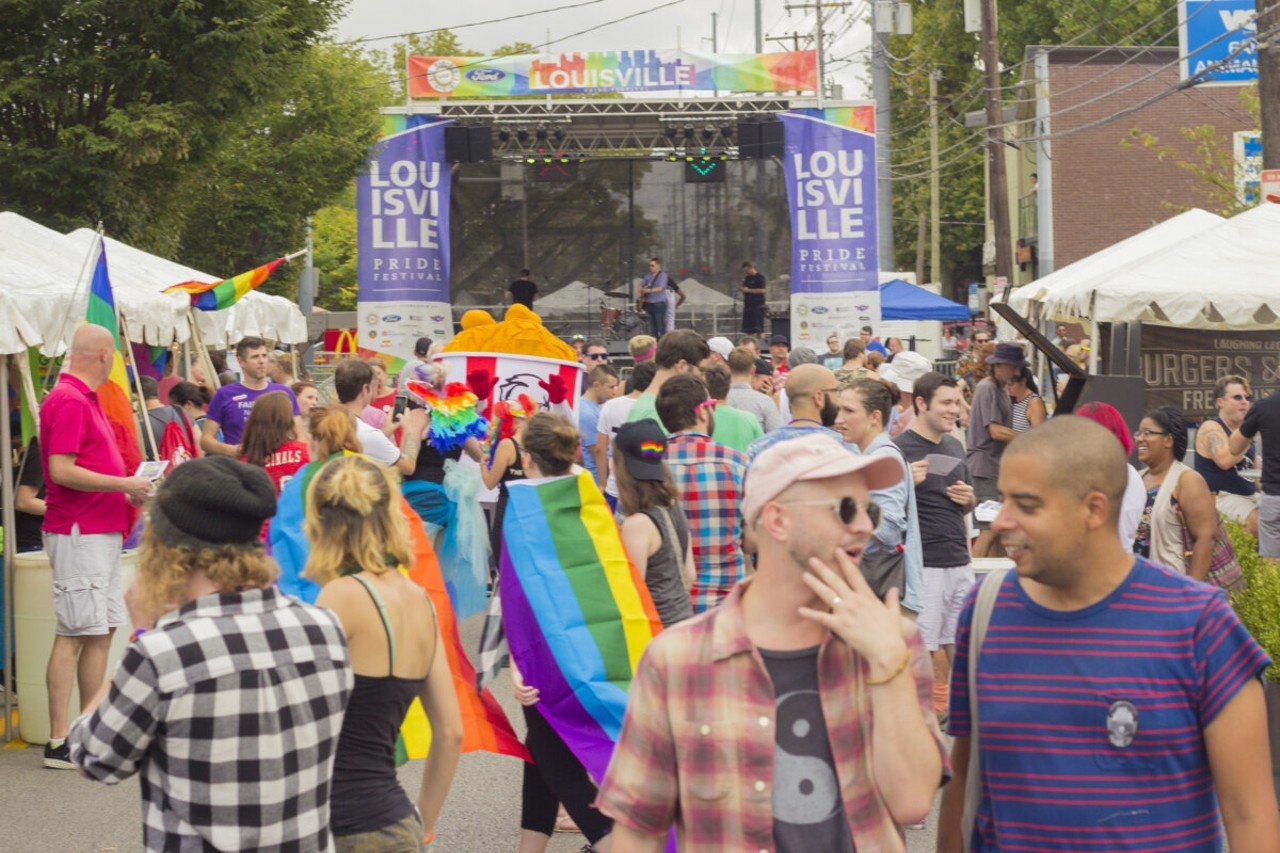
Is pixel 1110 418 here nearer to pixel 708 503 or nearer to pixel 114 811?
pixel 708 503

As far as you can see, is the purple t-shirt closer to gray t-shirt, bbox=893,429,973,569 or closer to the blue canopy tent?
gray t-shirt, bbox=893,429,973,569

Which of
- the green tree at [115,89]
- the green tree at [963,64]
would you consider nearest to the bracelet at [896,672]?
the green tree at [115,89]

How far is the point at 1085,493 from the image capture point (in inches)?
116

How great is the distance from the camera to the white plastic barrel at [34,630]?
7.81 meters

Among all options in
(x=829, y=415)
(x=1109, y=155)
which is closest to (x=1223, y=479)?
(x=829, y=415)

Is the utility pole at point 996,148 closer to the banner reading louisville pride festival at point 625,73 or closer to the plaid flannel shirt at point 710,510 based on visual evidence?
the banner reading louisville pride festival at point 625,73

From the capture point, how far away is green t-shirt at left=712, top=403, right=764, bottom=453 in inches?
327

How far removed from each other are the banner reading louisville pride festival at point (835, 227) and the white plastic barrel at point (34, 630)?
1688 centimetres

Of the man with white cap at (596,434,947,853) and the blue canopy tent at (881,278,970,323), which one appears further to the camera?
the blue canopy tent at (881,278,970,323)

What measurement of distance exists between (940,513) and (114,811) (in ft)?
13.1

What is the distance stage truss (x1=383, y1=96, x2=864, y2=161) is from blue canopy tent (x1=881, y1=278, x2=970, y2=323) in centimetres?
464

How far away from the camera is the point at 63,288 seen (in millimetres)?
8969

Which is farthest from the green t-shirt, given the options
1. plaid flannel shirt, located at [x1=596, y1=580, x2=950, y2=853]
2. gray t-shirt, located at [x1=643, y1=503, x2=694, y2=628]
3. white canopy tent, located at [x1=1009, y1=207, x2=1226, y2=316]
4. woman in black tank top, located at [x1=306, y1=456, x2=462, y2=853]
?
plaid flannel shirt, located at [x1=596, y1=580, x2=950, y2=853]

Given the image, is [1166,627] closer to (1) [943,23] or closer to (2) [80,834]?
(2) [80,834]
